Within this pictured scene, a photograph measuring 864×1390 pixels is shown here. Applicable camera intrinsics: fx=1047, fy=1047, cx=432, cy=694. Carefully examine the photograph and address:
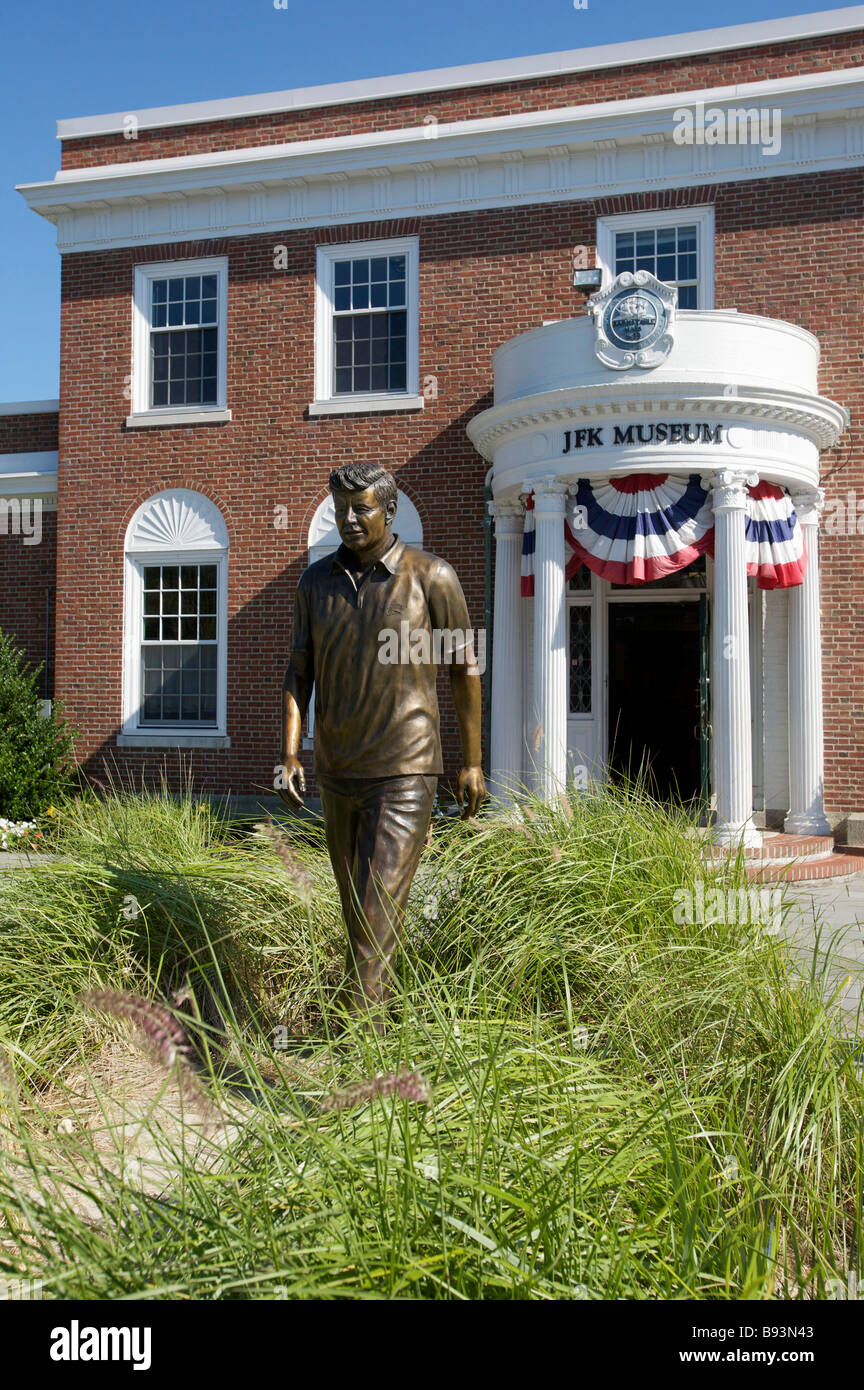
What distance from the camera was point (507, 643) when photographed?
12.0m

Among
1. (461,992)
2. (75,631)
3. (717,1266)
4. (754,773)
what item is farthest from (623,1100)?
(75,631)

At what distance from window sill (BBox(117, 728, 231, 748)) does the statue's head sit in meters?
10.1

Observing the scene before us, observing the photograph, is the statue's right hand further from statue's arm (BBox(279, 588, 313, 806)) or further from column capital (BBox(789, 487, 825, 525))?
column capital (BBox(789, 487, 825, 525))

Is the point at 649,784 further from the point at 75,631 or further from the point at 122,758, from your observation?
the point at 75,631

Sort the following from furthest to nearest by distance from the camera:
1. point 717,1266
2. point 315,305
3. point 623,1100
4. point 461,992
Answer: point 315,305
point 461,992
point 623,1100
point 717,1266

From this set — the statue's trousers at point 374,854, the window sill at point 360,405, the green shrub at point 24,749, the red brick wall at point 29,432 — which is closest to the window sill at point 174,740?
the green shrub at point 24,749

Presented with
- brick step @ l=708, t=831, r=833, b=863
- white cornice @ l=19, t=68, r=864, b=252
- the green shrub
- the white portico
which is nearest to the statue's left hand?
the white portico

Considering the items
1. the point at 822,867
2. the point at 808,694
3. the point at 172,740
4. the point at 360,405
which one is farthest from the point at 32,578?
the point at 822,867

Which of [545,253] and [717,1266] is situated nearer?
[717,1266]

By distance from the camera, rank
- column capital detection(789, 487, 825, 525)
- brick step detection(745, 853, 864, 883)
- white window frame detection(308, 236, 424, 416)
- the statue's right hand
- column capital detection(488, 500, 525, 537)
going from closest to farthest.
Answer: the statue's right hand
brick step detection(745, 853, 864, 883)
column capital detection(789, 487, 825, 525)
column capital detection(488, 500, 525, 537)
white window frame detection(308, 236, 424, 416)

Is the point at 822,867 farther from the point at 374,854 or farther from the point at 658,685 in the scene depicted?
the point at 374,854

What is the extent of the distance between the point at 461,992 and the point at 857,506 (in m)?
9.97

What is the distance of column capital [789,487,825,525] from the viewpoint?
11586 mm
